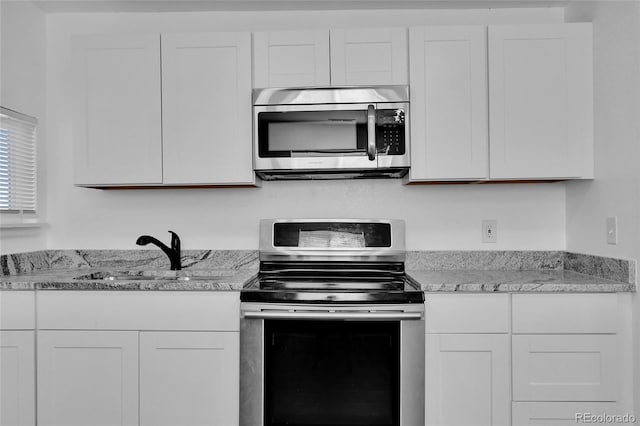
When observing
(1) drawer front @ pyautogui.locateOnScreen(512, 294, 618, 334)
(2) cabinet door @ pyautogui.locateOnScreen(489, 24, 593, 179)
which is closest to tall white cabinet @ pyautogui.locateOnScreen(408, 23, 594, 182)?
(2) cabinet door @ pyautogui.locateOnScreen(489, 24, 593, 179)

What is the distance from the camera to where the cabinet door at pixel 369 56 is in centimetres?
230

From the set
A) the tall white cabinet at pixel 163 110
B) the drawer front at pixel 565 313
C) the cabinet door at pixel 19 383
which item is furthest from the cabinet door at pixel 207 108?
the drawer front at pixel 565 313

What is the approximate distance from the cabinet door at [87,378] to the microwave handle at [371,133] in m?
1.33

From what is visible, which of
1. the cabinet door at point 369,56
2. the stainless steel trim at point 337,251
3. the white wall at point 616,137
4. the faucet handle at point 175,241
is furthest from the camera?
the faucet handle at point 175,241

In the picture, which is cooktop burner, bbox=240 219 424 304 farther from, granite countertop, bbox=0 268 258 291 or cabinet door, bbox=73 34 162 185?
cabinet door, bbox=73 34 162 185

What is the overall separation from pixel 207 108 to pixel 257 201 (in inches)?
23.3

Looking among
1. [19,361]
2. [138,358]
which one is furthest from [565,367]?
[19,361]

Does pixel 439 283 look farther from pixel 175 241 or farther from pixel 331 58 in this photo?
pixel 175 241

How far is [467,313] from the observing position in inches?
78.8

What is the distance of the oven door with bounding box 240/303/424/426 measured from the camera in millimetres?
1968

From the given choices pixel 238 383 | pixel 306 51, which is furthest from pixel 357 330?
pixel 306 51

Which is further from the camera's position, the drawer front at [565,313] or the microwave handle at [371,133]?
the microwave handle at [371,133]

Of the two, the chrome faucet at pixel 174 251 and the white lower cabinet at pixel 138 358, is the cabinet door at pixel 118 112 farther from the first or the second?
the white lower cabinet at pixel 138 358

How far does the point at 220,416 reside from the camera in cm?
203
